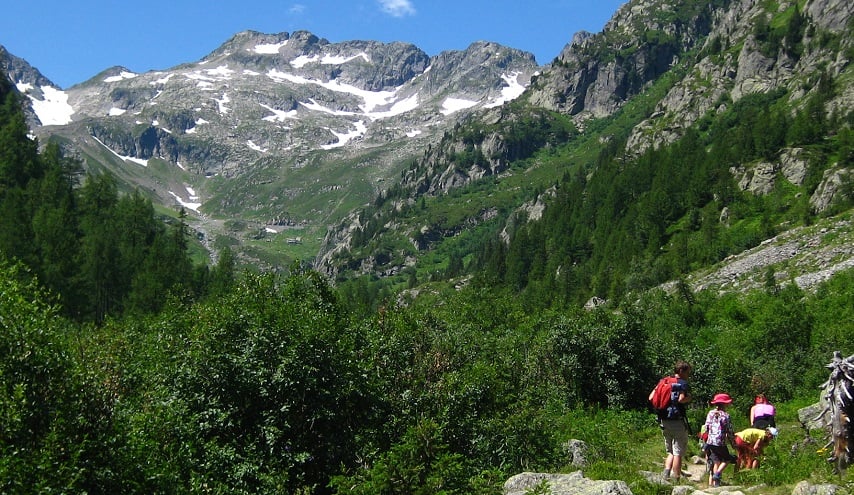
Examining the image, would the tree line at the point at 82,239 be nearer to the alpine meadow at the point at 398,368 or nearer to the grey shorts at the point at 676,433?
the alpine meadow at the point at 398,368

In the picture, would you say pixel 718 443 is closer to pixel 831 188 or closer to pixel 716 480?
pixel 716 480

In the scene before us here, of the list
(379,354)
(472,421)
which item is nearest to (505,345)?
(379,354)

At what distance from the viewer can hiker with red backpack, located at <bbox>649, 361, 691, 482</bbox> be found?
53.4 ft

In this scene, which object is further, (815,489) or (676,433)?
(676,433)

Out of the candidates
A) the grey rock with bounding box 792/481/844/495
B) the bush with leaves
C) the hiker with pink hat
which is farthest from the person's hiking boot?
the bush with leaves

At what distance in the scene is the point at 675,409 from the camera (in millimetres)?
16312

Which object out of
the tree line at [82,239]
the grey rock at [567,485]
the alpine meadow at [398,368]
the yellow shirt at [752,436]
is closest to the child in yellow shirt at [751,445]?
the yellow shirt at [752,436]

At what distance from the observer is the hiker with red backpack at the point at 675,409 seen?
1628 centimetres

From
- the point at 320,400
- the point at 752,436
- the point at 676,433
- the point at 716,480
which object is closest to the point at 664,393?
the point at 676,433

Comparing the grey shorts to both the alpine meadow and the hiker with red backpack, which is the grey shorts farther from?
the alpine meadow

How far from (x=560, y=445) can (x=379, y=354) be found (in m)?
9.86

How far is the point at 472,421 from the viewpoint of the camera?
24406mm

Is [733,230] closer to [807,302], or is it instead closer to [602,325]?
[807,302]

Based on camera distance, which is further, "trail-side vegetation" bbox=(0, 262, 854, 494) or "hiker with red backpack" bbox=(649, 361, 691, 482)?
"hiker with red backpack" bbox=(649, 361, 691, 482)
